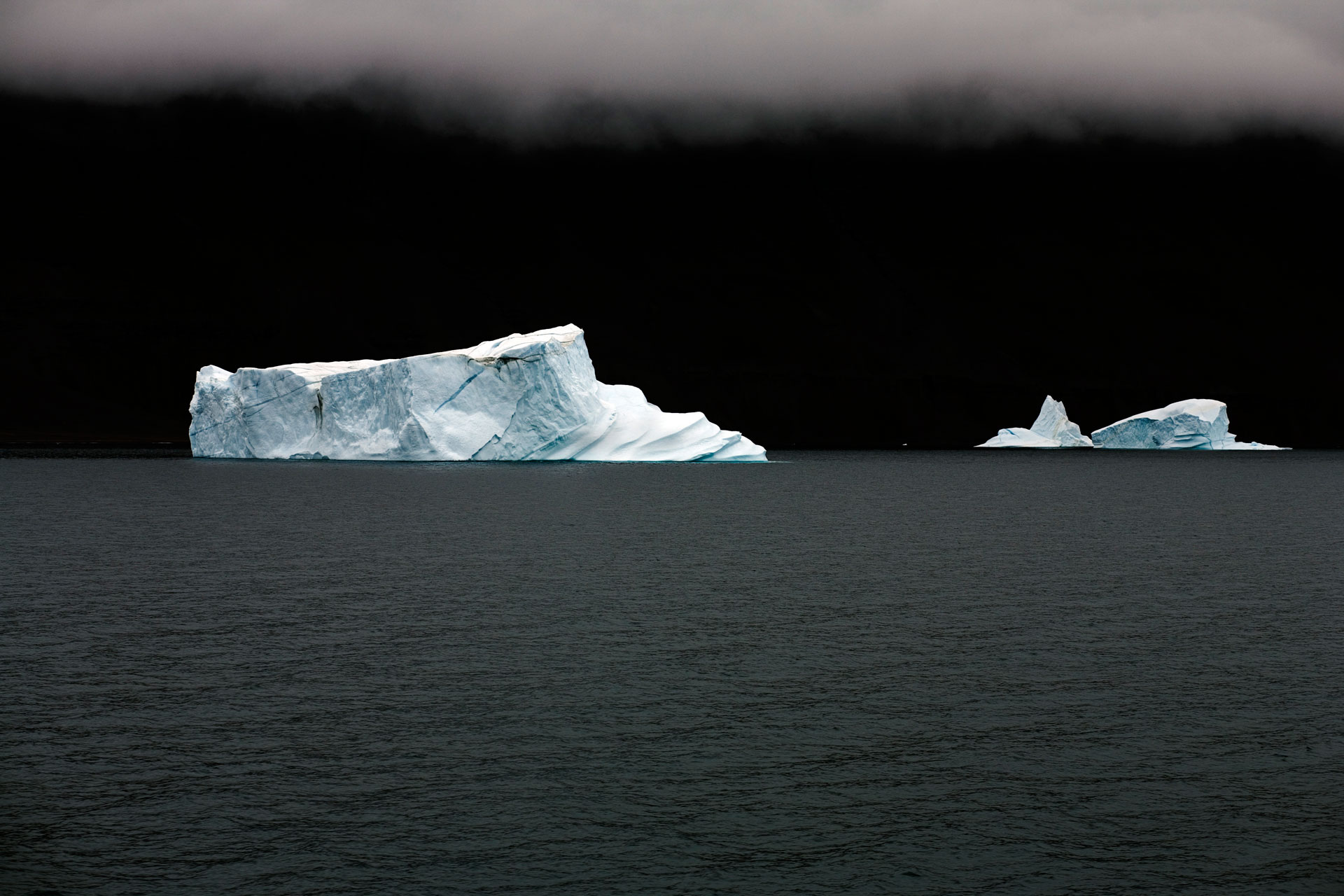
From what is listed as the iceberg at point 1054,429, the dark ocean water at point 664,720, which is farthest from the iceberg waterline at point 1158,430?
the dark ocean water at point 664,720

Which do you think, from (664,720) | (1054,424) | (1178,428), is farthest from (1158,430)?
(664,720)

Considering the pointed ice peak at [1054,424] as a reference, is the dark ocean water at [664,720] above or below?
below

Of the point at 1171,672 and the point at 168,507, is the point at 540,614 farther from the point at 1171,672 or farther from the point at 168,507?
the point at 168,507

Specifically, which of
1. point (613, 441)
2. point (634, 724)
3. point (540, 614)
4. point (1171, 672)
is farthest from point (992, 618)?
point (613, 441)

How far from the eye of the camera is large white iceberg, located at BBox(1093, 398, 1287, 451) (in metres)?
98.5

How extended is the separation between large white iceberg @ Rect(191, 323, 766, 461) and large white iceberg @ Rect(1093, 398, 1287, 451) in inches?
2056

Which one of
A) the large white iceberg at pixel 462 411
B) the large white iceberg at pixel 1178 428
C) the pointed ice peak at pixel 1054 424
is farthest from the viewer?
the pointed ice peak at pixel 1054 424

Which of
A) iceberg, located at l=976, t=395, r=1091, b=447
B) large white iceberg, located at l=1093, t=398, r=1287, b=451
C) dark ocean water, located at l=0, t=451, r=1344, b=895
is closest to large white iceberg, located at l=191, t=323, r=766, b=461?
dark ocean water, located at l=0, t=451, r=1344, b=895

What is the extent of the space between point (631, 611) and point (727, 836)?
29.2 ft

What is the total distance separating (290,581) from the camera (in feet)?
63.8

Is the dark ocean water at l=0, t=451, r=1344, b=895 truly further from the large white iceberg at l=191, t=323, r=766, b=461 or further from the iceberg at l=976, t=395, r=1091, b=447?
the iceberg at l=976, t=395, r=1091, b=447

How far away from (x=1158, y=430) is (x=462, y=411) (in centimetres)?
6981

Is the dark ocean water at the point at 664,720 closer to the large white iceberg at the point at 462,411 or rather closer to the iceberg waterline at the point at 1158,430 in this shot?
the large white iceberg at the point at 462,411

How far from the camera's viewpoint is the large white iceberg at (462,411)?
185 feet
